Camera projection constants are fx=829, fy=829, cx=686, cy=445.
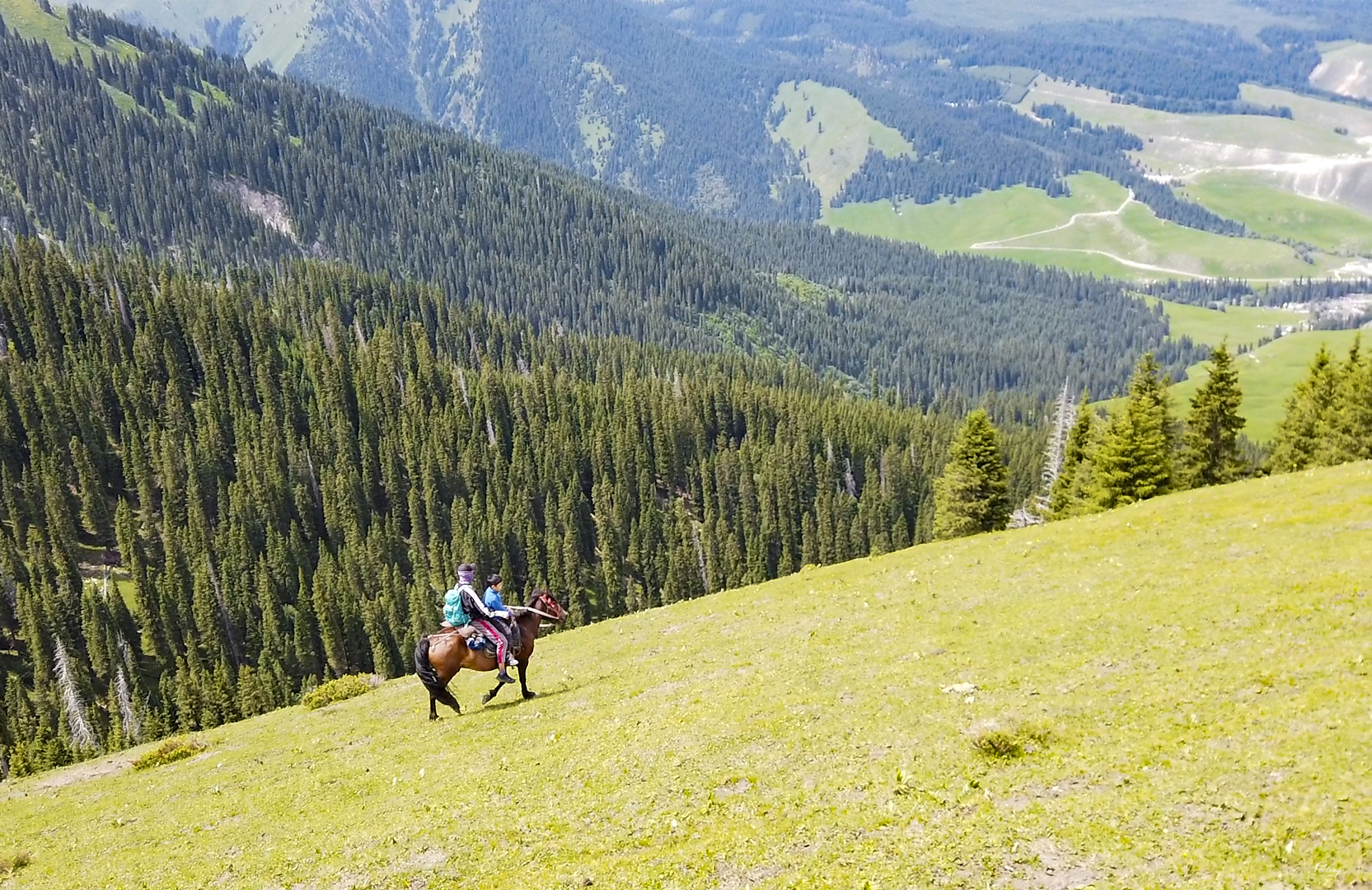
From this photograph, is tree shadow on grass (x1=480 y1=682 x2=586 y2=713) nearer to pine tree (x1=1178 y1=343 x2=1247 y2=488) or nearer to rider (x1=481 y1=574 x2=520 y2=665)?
rider (x1=481 y1=574 x2=520 y2=665)

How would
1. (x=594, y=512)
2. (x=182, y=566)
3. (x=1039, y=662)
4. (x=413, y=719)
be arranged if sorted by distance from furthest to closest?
1. (x=594, y=512)
2. (x=182, y=566)
3. (x=413, y=719)
4. (x=1039, y=662)

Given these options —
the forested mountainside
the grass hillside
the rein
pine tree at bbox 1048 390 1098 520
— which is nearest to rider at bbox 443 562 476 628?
the rein

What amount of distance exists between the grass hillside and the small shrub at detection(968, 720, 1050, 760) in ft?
0.26

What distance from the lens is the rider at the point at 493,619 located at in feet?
103

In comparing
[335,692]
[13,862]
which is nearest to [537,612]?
[13,862]

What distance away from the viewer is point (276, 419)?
176m

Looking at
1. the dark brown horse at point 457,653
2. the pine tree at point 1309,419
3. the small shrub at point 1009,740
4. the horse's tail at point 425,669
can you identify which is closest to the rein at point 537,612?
the dark brown horse at point 457,653

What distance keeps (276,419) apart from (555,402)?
195 feet

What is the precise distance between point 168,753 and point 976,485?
62560 millimetres

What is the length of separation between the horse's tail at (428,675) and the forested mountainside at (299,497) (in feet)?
256

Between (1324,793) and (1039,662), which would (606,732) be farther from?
(1324,793)

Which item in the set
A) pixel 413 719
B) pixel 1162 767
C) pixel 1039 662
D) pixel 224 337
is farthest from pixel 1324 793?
pixel 224 337

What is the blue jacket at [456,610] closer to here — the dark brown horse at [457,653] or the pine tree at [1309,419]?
the dark brown horse at [457,653]

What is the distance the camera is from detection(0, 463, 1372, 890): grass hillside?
1672cm
